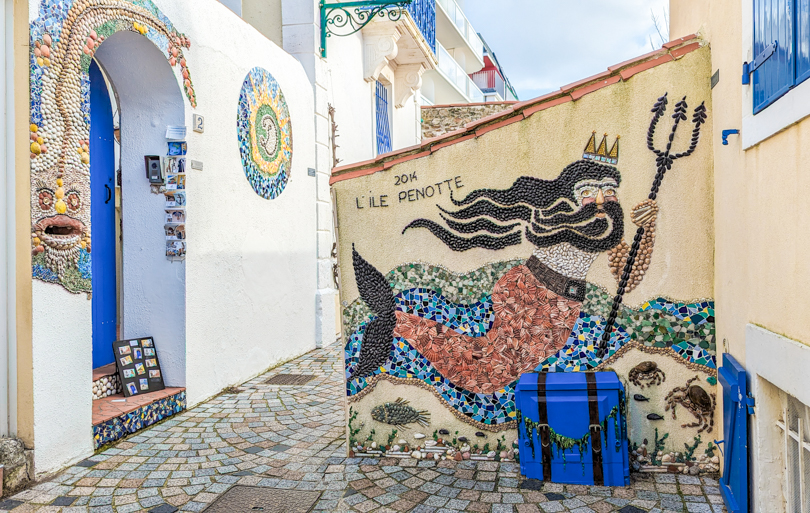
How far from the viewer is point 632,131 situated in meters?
4.21

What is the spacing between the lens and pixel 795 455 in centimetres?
299

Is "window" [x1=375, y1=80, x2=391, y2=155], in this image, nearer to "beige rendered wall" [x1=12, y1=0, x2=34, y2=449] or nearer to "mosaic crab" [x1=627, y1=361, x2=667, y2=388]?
"beige rendered wall" [x1=12, y1=0, x2=34, y2=449]

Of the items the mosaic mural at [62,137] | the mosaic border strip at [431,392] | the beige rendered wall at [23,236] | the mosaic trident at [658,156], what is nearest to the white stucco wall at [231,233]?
the mosaic mural at [62,137]

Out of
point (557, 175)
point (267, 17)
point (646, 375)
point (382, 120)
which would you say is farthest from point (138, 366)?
point (382, 120)

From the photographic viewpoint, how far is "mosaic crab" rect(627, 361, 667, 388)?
4215mm

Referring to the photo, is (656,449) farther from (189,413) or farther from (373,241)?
(189,413)

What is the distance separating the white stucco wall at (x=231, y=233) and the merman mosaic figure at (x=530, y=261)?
8.51 feet

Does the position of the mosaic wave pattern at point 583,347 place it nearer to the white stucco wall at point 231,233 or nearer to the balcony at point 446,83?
the white stucco wall at point 231,233

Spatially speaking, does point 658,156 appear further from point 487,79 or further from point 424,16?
point 487,79

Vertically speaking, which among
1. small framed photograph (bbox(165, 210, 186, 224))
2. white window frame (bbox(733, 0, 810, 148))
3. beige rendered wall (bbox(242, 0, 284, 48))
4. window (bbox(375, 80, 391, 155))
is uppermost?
beige rendered wall (bbox(242, 0, 284, 48))

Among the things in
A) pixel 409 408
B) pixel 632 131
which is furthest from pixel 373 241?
pixel 632 131

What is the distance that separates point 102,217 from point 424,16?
895 cm

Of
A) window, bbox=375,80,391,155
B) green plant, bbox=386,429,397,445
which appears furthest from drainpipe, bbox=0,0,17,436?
window, bbox=375,80,391,155

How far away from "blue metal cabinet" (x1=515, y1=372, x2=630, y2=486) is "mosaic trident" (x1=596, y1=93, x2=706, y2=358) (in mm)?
417
